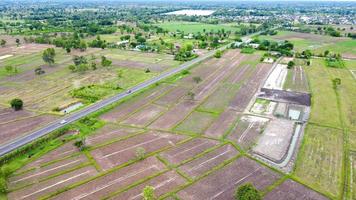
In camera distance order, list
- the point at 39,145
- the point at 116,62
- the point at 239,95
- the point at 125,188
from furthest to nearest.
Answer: the point at 116,62 → the point at 239,95 → the point at 39,145 → the point at 125,188

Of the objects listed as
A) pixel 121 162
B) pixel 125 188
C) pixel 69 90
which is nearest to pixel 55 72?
pixel 69 90

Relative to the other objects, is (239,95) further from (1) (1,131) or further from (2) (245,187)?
(1) (1,131)

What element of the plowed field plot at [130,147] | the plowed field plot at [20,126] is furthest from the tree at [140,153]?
the plowed field plot at [20,126]

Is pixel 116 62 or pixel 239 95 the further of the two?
pixel 116 62

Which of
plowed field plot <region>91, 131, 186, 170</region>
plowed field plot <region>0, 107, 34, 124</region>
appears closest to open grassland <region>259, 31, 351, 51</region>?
plowed field plot <region>91, 131, 186, 170</region>

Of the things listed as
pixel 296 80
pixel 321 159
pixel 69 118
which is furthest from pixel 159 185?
pixel 296 80
